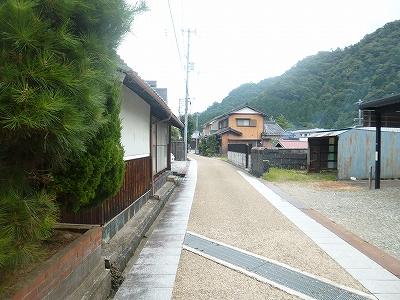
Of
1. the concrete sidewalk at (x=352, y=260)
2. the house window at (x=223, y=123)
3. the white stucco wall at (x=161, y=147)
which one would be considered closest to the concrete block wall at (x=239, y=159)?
the white stucco wall at (x=161, y=147)

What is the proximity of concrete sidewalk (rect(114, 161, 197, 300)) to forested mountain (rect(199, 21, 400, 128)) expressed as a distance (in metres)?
45.4

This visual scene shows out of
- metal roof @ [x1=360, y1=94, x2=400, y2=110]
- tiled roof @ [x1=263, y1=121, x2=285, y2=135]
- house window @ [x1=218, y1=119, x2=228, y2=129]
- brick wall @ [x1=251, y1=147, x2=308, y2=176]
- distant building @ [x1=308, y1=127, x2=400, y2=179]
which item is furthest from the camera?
house window @ [x1=218, y1=119, x2=228, y2=129]

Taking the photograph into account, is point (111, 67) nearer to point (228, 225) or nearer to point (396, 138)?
point (228, 225)

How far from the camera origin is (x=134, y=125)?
823cm

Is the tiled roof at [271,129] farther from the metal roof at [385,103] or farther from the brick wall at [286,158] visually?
the metal roof at [385,103]

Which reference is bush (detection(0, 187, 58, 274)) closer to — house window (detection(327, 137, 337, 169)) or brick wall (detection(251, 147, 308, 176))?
house window (detection(327, 137, 337, 169))

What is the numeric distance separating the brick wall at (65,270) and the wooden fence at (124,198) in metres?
0.56

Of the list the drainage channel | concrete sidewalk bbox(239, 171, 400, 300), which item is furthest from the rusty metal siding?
the drainage channel

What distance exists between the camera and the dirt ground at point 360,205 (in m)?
7.35

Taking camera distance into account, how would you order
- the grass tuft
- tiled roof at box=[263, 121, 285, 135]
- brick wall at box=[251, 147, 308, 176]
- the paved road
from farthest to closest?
tiled roof at box=[263, 121, 285, 135] → brick wall at box=[251, 147, 308, 176] → the grass tuft → the paved road

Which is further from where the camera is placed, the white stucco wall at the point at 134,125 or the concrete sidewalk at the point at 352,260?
the white stucco wall at the point at 134,125

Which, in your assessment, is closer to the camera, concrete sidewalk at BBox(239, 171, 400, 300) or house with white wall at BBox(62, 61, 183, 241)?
concrete sidewalk at BBox(239, 171, 400, 300)

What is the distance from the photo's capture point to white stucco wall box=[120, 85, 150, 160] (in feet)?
23.7

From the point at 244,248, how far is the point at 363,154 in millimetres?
13744
